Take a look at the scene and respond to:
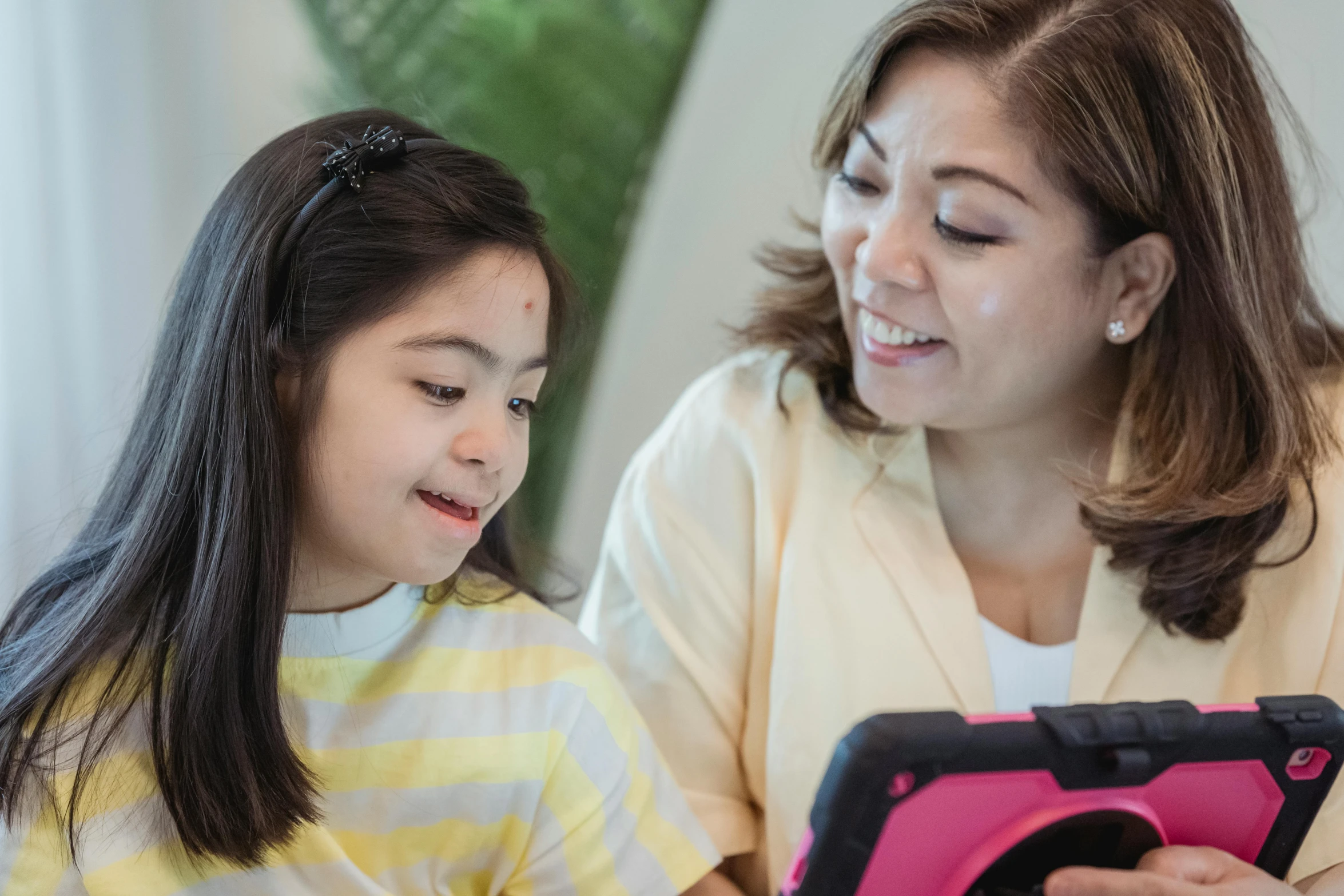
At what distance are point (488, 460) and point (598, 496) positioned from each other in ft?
3.17

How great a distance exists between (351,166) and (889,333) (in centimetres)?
47

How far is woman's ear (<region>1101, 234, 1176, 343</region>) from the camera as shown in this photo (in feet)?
3.35

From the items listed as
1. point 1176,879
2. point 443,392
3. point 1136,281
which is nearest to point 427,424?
point 443,392

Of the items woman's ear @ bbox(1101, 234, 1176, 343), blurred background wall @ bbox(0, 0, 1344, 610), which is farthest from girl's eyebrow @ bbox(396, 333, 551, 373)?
woman's ear @ bbox(1101, 234, 1176, 343)

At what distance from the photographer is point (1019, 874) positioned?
69 centimetres

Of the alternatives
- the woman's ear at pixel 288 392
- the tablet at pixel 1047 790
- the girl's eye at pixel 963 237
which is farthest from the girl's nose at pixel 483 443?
the girl's eye at pixel 963 237

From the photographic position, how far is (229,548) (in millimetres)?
768

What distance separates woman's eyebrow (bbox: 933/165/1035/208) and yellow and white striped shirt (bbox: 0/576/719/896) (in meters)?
0.47

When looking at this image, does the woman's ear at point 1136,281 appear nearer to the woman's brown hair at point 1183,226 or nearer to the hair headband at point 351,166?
the woman's brown hair at point 1183,226

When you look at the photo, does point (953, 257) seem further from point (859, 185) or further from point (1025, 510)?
point (1025, 510)

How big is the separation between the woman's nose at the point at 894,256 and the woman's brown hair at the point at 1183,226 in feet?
0.39

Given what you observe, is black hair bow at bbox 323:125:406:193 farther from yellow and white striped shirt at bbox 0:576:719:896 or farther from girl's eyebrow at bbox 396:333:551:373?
yellow and white striped shirt at bbox 0:576:719:896

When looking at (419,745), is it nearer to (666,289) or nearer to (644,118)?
(644,118)

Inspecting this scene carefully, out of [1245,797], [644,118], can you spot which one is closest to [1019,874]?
[1245,797]
